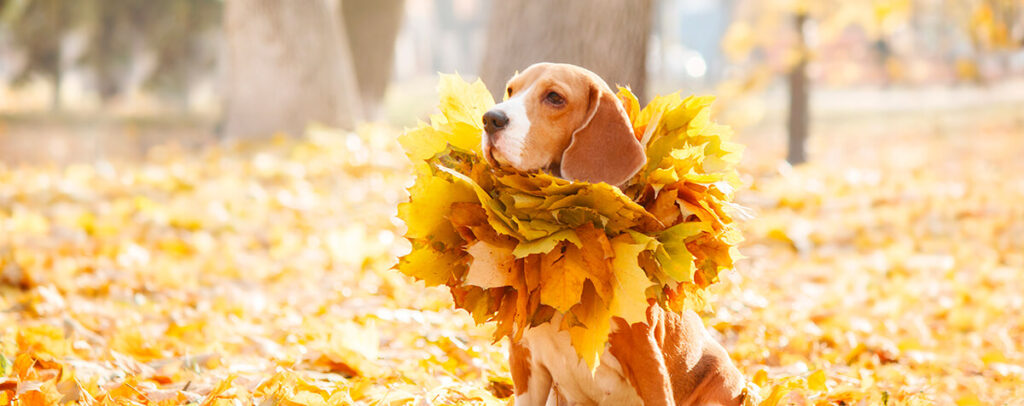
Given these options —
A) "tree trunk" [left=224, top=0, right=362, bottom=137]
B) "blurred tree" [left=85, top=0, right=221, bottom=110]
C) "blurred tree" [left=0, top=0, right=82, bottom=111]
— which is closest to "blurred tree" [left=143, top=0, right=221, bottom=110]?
"blurred tree" [left=85, top=0, right=221, bottom=110]

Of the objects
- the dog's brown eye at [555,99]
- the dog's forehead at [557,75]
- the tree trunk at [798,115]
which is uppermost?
the dog's forehead at [557,75]

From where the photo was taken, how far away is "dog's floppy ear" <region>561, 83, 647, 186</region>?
2.77m

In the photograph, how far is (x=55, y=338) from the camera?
13.1 feet

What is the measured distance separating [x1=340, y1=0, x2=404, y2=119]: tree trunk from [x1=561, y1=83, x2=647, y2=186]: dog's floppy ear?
12255 mm

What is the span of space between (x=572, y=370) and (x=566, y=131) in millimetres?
727

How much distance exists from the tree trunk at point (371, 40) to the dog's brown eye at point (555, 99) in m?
12.2

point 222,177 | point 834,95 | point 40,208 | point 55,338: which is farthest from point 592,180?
point 834,95

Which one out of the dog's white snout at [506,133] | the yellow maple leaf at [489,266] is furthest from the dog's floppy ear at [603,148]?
the yellow maple leaf at [489,266]

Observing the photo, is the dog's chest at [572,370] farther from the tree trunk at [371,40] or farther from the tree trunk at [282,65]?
the tree trunk at [371,40]

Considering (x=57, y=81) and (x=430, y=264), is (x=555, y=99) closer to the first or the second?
(x=430, y=264)

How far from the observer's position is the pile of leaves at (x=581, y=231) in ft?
8.75

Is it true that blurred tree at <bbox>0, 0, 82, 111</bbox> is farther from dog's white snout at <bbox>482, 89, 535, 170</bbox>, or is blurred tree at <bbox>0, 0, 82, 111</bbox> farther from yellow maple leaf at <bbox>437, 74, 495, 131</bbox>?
dog's white snout at <bbox>482, 89, 535, 170</bbox>

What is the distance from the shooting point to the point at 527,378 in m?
2.98

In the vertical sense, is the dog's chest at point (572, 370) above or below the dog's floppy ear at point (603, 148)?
below
